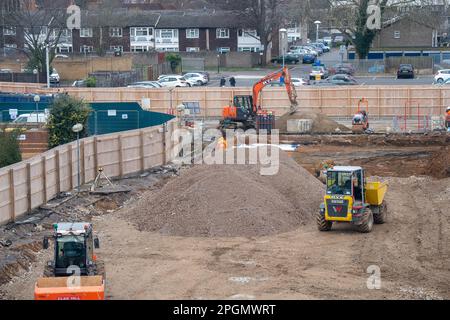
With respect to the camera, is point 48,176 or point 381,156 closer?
point 48,176

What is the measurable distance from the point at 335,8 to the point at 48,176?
55.0m

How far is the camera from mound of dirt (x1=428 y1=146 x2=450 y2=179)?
35562mm

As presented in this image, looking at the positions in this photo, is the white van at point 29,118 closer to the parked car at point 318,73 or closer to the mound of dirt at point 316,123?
the mound of dirt at point 316,123

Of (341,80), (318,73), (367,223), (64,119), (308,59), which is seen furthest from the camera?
(308,59)

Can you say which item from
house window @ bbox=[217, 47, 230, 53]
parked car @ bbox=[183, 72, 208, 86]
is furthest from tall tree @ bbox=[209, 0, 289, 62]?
parked car @ bbox=[183, 72, 208, 86]

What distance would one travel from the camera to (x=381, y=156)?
4153cm

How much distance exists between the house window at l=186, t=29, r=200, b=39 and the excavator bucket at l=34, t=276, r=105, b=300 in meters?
79.1

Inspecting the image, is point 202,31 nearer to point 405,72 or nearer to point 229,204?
point 405,72

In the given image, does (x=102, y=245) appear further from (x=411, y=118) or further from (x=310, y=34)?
(x=310, y=34)

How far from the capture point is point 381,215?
27812 millimetres

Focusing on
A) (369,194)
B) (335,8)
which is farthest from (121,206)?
(335,8)

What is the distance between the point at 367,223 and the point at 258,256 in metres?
4.42

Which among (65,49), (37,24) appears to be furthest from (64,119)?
(65,49)
